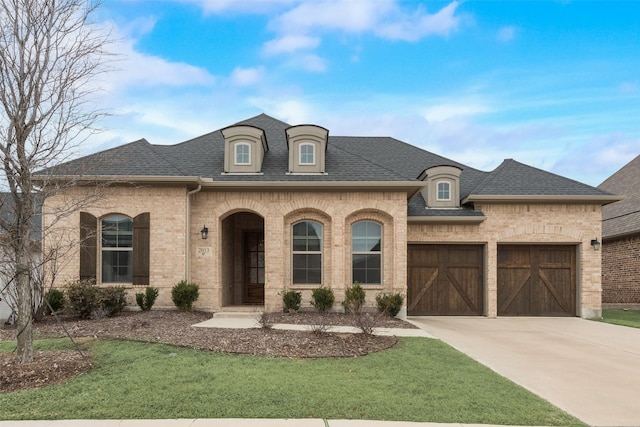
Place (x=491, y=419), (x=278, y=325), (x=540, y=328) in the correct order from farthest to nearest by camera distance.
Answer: (x=540, y=328) < (x=278, y=325) < (x=491, y=419)

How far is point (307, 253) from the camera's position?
13.7 meters

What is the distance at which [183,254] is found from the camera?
12680 mm

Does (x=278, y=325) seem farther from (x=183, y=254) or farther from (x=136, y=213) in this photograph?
(x=136, y=213)

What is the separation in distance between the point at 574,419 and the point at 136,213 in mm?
11640

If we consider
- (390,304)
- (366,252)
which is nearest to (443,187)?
(366,252)

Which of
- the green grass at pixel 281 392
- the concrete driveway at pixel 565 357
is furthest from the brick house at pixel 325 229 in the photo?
the green grass at pixel 281 392

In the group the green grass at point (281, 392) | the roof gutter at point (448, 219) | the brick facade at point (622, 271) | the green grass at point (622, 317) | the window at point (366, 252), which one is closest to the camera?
the green grass at point (281, 392)

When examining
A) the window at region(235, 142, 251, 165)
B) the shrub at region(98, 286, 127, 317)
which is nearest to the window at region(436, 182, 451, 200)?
the window at region(235, 142, 251, 165)

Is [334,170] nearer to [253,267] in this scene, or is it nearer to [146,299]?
[253,267]

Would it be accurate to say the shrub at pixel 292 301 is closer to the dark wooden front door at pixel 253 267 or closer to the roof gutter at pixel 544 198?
the dark wooden front door at pixel 253 267

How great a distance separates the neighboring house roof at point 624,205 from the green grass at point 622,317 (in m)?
3.19

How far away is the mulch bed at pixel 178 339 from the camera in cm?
631

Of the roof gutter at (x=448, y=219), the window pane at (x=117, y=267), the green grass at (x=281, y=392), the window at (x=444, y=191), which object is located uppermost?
the window at (x=444, y=191)

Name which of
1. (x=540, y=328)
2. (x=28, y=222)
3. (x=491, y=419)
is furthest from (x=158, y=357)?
(x=540, y=328)
